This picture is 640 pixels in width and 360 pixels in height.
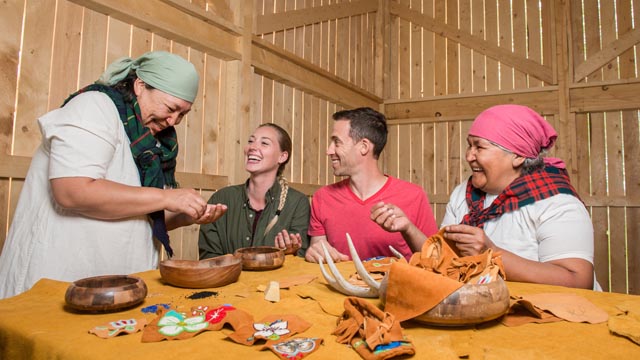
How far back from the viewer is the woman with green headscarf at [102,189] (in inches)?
57.9

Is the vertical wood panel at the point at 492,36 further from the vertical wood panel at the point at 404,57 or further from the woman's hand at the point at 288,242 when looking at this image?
the woman's hand at the point at 288,242

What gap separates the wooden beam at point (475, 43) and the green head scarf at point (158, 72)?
5.73 m

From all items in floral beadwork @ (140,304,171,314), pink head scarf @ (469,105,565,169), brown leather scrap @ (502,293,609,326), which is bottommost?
floral beadwork @ (140,304,171,314)

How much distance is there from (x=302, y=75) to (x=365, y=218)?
304 cm

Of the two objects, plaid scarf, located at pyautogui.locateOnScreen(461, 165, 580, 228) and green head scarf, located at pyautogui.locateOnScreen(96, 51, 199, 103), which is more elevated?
green head scarf, located at pyautogui.locateOnScreen(96, 51, 199, 103)

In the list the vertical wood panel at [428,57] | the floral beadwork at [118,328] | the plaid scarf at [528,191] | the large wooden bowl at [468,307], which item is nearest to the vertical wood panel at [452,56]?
the vertical wood panel at [428,57]

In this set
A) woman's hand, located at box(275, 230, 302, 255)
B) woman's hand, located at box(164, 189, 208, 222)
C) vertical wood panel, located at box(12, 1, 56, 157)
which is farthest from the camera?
vertical wood panel, located at box(12, 1, 56, 157)

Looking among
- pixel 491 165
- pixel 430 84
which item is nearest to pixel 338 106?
pixel 430 84

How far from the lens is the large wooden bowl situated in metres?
0.92

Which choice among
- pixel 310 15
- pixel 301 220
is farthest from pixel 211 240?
pixel 310 15

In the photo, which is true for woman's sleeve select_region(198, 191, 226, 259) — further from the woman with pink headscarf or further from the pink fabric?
the woman with pink headscarf

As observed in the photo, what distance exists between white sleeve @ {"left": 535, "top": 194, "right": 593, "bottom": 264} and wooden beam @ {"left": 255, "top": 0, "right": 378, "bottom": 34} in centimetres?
353

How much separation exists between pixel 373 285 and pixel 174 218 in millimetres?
1286

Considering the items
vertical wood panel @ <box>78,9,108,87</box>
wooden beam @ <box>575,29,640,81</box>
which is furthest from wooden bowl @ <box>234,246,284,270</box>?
wooden beam @ <box>575,29,640,81</box>
